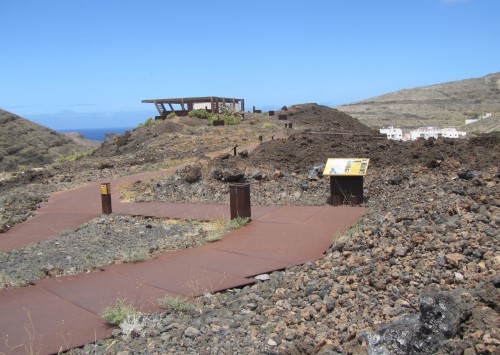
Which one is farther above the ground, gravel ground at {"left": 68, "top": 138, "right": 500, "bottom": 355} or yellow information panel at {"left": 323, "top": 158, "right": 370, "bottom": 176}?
yellow information panel at {"left": 323, "top": 158, "right": 370, "bottom": 176}

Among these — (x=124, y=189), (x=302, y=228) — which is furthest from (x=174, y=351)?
(x=124, y=189)

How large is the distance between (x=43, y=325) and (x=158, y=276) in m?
1.42

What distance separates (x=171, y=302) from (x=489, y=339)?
2.47 metres

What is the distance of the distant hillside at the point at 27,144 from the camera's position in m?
51.8

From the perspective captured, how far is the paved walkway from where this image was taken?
4105 mm

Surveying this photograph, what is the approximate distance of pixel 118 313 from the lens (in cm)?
417

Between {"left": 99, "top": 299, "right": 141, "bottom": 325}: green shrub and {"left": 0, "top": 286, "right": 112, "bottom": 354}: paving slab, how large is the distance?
0.21 ft

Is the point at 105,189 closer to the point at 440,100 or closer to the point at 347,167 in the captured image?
the point at 347,167

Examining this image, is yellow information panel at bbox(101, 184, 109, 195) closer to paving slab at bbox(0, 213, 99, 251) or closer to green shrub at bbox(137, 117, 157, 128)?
paving slab at bbox(0, 213, 99, 251)

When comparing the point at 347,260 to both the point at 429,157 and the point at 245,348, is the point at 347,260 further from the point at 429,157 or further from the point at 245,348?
the point at 429,157

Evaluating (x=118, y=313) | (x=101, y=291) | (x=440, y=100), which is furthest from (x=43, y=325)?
(x=440, y=100)

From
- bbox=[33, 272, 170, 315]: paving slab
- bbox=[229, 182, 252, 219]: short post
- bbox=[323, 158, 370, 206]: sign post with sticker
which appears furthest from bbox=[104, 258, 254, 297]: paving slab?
bbox=[323, 158, 370, 206]: sign post with sticker

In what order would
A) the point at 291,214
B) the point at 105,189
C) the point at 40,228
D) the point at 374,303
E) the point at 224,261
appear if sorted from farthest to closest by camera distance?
the point at 105,189 < the point at 40,228 < the point at 291,214 < the point at 224,261 < the point at 374,303

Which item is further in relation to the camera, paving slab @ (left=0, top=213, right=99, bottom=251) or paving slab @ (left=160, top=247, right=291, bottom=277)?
paving slab @ (left=0, top=213, right=99, bottom=251)
